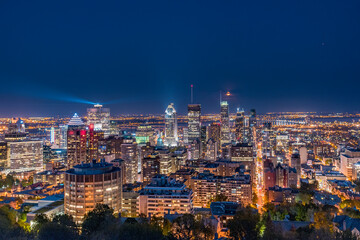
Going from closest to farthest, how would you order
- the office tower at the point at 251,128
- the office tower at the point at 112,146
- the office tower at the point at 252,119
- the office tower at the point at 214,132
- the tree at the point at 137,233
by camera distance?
the tree at the point at 137,233
the office tower at the point at 112,146
the office tower at the point at 214,132
the office tower at the point at 251,128
the office tower at the point at 252,119

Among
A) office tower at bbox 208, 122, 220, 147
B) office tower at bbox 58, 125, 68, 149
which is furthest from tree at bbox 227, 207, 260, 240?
office tower at bbox 58, 125, 68, 149

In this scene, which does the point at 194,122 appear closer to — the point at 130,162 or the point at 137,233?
the point at 130,162

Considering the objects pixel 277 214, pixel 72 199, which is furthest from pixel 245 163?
pixel 72 199

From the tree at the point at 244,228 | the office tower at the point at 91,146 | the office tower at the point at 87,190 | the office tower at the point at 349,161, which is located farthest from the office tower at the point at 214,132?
the tree at the point at 244,228

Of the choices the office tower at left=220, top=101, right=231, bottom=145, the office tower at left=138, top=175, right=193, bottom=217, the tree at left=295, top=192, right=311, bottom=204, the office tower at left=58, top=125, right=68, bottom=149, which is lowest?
the tree at left=295, top=192, right=311, bottom=204

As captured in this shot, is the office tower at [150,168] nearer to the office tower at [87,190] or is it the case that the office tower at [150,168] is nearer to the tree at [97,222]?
the office tower at [87,190]

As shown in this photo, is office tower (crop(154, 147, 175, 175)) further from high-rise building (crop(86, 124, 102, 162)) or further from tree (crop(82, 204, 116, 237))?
tree (crop(82, 204, 116, 237))

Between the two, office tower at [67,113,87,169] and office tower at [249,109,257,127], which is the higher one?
office tower at [249,109,257,127]

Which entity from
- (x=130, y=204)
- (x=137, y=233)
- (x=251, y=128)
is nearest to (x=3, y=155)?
A: (x=130, y=204)
